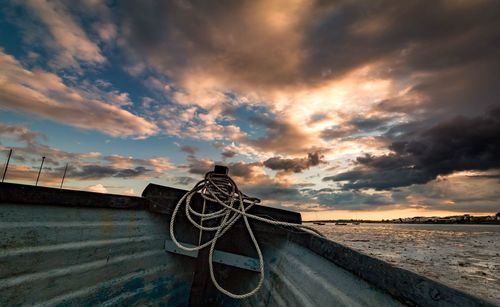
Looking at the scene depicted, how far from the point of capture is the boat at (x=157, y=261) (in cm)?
162

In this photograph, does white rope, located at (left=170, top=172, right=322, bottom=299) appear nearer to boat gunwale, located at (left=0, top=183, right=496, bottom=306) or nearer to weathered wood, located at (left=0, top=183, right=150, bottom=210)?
boat gunwale, located at (left=0, top=183, right=496, bottom=306)

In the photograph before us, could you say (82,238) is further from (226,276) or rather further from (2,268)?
(226,276)

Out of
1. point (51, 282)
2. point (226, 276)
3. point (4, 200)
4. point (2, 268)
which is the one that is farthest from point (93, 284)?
point (226, 276)

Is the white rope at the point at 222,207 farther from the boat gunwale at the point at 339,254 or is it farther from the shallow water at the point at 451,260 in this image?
the shallow water at the point at 451,260

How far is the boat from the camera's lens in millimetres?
1622

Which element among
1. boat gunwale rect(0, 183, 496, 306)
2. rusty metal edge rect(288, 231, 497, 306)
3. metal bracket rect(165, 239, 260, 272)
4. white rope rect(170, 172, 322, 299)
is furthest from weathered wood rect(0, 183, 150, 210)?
rusty metal edge rect(288, 231, 497, 306)

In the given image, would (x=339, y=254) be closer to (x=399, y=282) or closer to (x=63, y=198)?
(x=399, y=282)

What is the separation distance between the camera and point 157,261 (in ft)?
9.00

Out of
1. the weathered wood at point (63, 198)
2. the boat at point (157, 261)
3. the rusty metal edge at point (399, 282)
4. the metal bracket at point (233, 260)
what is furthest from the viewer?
the metal bracket at point (233, 260)

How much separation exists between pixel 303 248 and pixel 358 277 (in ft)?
2.69

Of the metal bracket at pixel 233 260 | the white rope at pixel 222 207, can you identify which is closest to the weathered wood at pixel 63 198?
the white rope at pixel 222 207

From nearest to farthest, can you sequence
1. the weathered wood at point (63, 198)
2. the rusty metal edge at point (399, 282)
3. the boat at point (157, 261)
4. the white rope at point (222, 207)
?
the rusty metal edge at point (399, 282)
the boat at point (157, 261)
the weathered wood at point (63, 198)
the white rope at point (222, 207)

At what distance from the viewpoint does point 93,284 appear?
225 centimetres

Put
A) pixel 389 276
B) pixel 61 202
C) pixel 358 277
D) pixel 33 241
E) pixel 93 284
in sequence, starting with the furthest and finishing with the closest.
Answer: pixel 93 284 < pixel 61 202 < pixel 33 241 < pixel 358 277 < pixel 389 276
